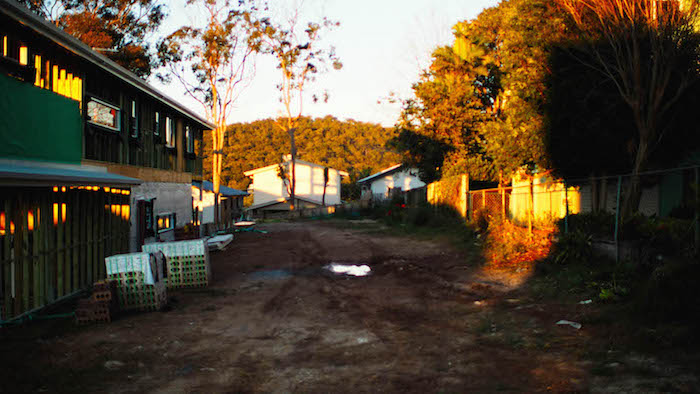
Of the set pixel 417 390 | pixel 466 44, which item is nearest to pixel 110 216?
pixel 417 390

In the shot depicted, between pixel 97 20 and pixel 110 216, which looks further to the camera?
pixel 97 20

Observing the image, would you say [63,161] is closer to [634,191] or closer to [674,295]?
[674,295]

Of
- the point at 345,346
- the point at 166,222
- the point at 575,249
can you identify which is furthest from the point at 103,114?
the point at 575,249

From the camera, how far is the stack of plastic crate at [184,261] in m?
11.4

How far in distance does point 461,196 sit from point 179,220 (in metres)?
13.3

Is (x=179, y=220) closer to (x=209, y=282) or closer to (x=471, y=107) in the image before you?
(x=209, y=282)

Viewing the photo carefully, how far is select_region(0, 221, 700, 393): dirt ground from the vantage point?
541cm

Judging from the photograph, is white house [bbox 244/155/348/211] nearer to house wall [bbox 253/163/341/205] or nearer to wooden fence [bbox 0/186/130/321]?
house wall [bbox 253/163/341/205]

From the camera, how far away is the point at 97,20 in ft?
93.7

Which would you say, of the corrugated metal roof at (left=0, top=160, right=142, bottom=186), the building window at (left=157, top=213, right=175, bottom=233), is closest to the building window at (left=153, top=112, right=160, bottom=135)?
the building window at (left=157, top=213, right=175, bottom=233)

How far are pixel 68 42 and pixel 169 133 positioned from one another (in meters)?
8.43

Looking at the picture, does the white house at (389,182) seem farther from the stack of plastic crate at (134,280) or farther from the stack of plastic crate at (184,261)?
the stack of plastic crate at (134,280)

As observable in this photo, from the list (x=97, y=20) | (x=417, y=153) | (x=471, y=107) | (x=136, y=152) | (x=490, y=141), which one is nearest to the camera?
(x=136, y=152)

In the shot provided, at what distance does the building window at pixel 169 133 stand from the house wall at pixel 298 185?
130 ft
